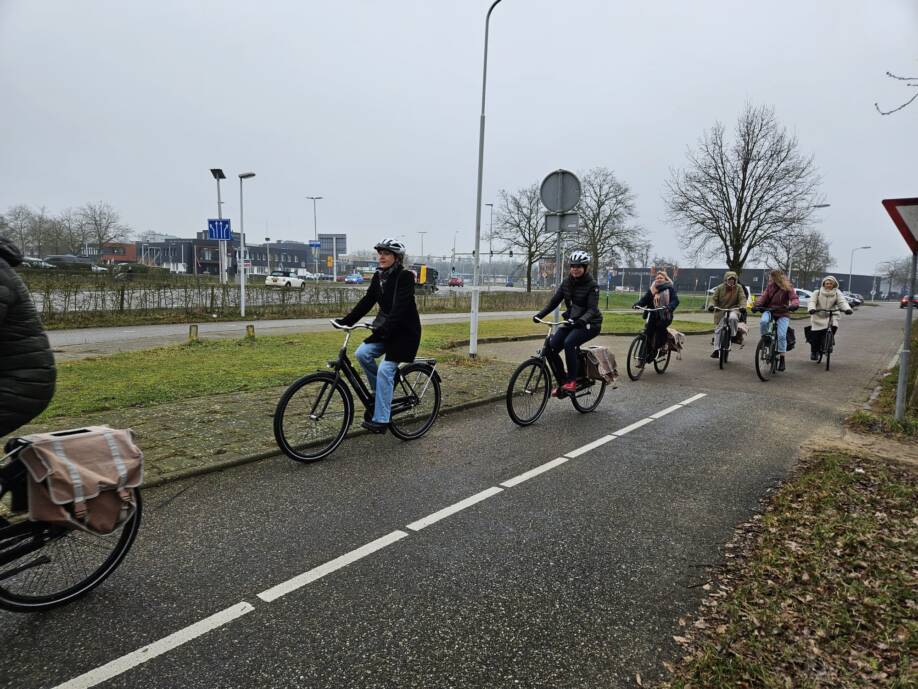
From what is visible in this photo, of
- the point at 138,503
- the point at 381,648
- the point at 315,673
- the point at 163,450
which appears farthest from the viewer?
the point at 163,450

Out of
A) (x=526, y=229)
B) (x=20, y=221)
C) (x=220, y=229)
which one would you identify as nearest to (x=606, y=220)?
(x=526, y=229)

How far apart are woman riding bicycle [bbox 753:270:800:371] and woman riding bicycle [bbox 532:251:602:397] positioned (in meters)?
4.83

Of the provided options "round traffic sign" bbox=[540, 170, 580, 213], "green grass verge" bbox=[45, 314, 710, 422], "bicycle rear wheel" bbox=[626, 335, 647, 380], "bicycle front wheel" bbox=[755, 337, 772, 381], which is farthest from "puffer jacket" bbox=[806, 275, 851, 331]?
"green grass verge" bbox=[45, 314, 710, 422]

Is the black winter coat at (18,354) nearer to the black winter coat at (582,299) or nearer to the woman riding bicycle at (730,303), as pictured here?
the black winter coat at (582,299)

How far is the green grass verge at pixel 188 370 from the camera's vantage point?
7.02 metres

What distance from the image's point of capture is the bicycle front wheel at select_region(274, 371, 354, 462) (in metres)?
4.77

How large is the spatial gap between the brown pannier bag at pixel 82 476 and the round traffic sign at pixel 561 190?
7.90m

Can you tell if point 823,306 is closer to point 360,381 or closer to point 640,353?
point 640,353

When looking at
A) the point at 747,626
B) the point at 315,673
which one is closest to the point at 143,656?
the point at 315,673

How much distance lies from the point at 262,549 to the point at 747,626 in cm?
264

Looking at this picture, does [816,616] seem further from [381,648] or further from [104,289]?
[104,289]

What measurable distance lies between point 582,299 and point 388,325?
9.10ft

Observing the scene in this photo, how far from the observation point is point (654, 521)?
3.93 m

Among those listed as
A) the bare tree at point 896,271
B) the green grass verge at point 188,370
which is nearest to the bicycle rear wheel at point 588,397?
the green grass verge at point 188,370
